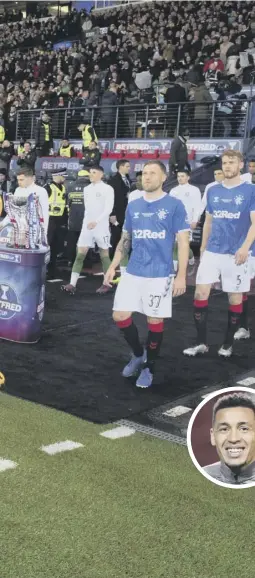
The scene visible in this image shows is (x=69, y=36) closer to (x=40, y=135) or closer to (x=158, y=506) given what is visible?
(x=40, y=135)

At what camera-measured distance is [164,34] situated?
22016 mm

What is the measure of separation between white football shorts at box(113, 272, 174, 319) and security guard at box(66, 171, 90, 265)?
5325 mm

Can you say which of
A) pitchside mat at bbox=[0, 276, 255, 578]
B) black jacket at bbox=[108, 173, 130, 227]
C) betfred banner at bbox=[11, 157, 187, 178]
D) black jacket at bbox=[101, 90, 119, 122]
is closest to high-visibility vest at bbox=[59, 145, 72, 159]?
betfred banner at bbox=[11, 157, 187, 178]

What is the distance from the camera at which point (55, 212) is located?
10438 mm

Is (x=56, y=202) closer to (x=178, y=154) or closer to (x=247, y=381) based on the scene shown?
(x=178, y=154)

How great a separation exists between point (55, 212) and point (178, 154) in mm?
3829

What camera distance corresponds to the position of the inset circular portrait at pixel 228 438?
1.72m

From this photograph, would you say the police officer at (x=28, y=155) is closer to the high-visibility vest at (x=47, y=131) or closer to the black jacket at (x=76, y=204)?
the high-visibility vest at (x=47, y=131)

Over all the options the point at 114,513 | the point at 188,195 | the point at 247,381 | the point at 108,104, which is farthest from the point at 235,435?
the point at 108,104

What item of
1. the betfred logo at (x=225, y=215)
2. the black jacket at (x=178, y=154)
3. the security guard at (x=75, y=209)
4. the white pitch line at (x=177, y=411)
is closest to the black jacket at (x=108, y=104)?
the black jacket at (x=178, y=154)

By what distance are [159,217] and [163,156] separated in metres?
9.85

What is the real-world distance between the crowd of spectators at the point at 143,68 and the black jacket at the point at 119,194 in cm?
401

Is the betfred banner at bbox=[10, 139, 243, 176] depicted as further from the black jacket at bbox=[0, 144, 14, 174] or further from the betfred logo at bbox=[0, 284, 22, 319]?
the betfred logo at bbox=[0, 284, 22, 319]

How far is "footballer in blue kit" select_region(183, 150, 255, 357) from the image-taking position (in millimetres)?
6254
